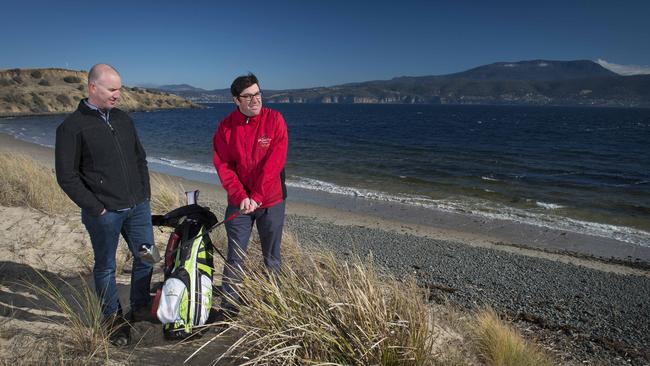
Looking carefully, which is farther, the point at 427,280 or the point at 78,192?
the point at 427,280

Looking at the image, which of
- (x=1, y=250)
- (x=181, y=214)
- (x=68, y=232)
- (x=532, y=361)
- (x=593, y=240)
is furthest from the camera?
(x=593, y=240)

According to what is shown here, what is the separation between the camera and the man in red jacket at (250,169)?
3.18 metres

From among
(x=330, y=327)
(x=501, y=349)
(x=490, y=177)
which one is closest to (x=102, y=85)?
(x=330, y=327)

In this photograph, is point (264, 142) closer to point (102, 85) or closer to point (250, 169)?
point (250, 169)

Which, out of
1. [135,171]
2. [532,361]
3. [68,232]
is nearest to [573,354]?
[532,361]

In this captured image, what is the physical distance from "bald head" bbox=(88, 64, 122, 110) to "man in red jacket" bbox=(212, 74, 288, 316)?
80 cm

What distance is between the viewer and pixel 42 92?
193 ft

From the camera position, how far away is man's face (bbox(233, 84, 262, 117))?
3.17 m

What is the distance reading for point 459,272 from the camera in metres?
6.66

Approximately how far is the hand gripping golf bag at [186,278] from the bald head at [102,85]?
100 centimetres

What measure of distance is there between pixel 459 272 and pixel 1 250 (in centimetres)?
611

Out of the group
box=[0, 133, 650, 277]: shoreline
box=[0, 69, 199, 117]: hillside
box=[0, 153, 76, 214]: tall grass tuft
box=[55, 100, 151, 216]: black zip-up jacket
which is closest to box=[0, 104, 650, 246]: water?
box=[0, 133, 650, 277]: shoreline

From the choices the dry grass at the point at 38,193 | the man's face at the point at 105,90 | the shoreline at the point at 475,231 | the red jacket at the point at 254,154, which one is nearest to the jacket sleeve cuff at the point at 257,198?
the red jacket at the point at 254,154

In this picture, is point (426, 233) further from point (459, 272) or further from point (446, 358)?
point (446, 358)
